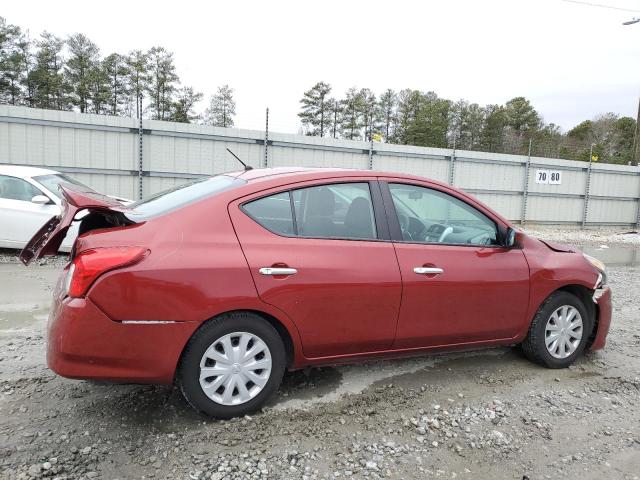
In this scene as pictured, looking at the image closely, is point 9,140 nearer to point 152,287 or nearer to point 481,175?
point 152,287

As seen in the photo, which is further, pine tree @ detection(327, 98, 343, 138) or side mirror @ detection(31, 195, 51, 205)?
pine tree @ detection(327, 98, 343, 138)

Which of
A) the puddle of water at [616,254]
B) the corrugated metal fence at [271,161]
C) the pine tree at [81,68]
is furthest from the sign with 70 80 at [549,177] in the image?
the pine tree at [81,68]

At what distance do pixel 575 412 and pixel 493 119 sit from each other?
48684mm

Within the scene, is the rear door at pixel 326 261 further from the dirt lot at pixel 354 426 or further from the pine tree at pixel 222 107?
the pine tree at pixel 222 107

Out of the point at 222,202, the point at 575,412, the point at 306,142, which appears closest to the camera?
the point at 222,202

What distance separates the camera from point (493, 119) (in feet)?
157

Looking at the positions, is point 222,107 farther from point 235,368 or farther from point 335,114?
point 235,368

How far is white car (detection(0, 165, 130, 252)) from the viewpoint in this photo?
305 inches

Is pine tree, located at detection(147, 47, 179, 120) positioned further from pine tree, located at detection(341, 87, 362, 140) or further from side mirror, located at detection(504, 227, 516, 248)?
side mirror, located at detection(504, 227, 516, 248)

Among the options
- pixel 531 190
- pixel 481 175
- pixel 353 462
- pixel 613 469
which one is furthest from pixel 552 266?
pixel 531 190

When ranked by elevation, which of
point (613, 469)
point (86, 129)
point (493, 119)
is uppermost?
point (493, 119)

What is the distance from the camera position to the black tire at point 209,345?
9.29ft

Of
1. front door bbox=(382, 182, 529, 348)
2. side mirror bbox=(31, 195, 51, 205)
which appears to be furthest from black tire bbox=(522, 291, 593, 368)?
side mirror bbox=(31, 195, 51, 205)

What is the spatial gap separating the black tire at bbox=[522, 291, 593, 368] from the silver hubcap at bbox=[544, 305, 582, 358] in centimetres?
3
